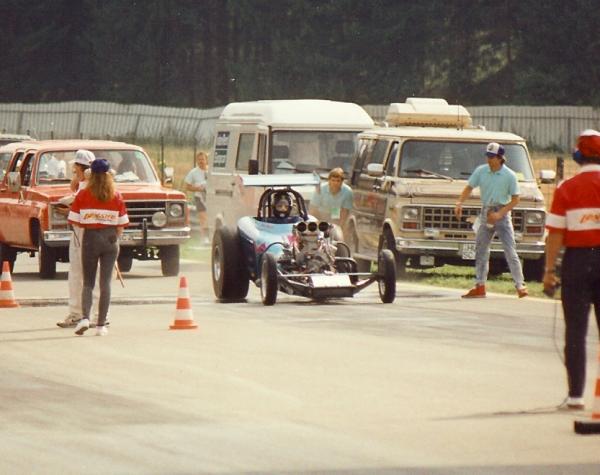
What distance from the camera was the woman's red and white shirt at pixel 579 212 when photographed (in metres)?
11.4

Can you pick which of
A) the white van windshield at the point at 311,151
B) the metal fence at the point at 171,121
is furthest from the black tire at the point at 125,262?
the metal fence at the point at 171,121

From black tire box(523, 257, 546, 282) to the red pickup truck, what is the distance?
5.01m

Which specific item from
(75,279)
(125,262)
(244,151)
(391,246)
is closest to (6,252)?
(125,262)

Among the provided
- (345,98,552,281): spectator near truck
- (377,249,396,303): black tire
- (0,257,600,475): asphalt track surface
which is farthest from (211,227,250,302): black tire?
(345,98,552,281): spectator near truck

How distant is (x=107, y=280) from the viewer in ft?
57.5

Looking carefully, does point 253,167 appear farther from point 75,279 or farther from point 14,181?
point 75,279

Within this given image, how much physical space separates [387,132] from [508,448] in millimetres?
15911

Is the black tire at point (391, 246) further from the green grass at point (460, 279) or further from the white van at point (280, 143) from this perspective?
the white van at point (280, 143)

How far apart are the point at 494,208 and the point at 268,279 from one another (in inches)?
131

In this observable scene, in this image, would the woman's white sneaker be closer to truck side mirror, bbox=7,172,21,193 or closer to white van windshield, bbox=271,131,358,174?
truck side mirror, bbox=7,172,21,193

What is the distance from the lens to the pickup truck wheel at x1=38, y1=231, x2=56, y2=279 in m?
25.7

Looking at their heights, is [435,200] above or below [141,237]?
above

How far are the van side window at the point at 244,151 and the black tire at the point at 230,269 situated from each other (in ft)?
18.8

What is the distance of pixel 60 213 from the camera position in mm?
25531
